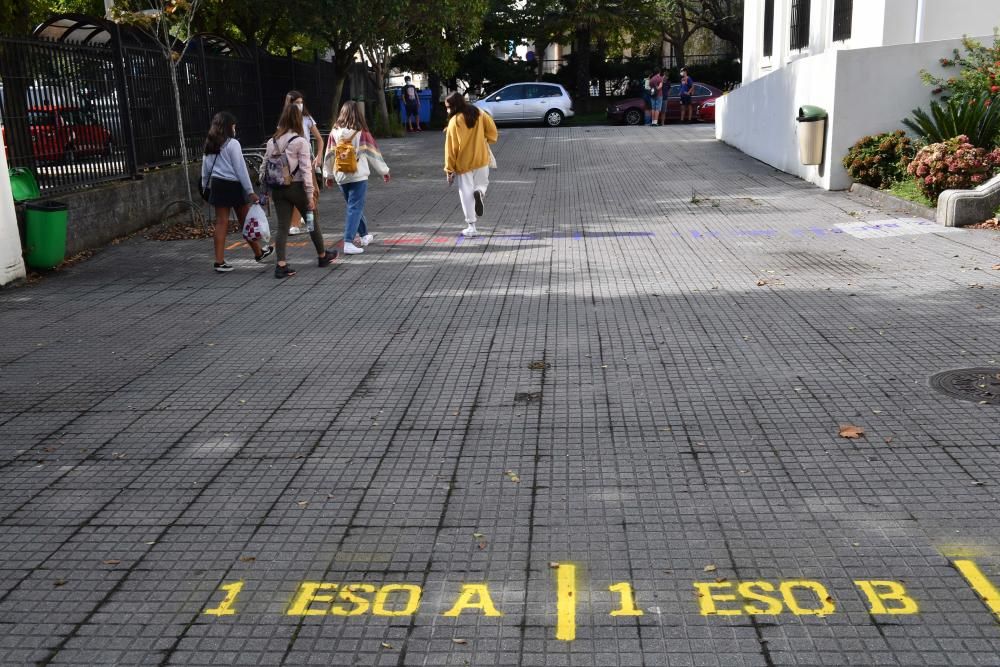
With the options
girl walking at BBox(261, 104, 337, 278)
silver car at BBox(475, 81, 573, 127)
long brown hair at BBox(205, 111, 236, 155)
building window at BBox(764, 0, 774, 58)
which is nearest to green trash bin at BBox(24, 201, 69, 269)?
long brown hair at BBox(205, 111, 236, 155)

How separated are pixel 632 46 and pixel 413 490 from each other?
44.5 m

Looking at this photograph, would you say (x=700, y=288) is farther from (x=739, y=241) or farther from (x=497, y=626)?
(x=497, y=626)

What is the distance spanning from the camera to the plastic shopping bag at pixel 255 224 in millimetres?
10164

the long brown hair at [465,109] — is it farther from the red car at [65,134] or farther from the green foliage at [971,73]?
the green foliage at [971,73]

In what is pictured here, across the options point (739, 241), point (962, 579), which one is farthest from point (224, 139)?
point (962, 579)

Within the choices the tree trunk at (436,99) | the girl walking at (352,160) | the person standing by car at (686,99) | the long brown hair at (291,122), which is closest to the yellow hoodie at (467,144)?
the girl walking at (352,160)

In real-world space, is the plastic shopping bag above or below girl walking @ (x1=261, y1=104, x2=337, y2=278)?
below

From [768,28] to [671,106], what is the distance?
1019 centimetres

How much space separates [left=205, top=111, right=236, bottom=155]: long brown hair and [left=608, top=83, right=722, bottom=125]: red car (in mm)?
24591

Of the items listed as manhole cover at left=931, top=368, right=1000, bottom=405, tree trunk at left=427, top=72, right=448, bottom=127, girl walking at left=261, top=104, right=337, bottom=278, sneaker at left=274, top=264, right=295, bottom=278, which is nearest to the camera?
manhole cover at left=931, top=368, right=1000, bottom=405

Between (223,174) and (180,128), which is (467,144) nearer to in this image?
(223,174)

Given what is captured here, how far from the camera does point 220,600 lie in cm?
366

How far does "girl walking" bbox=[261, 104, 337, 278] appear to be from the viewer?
9648mm

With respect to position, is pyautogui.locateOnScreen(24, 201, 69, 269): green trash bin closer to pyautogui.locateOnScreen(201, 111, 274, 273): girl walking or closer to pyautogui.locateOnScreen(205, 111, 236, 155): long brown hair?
pyautogui.locateOnScreen(201, 111, 274, 273): girl walking
